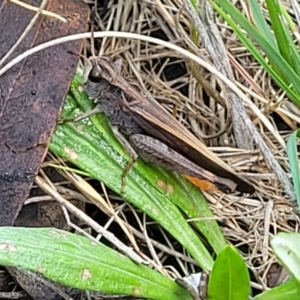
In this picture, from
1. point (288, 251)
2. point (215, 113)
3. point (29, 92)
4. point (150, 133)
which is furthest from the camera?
point (215, 113)

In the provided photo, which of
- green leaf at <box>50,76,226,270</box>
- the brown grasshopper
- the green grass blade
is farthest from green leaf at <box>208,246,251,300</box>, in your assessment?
the green grass blade

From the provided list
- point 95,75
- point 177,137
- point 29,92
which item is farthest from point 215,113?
point 29,92

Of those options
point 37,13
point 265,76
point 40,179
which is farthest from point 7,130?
point 265,76

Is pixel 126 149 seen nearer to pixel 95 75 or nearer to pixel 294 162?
pixel 95 75

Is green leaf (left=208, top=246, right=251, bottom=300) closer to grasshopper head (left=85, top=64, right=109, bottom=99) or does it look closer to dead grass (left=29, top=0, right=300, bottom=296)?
dead grass (left=29, top=0, right=300, bottom=296)

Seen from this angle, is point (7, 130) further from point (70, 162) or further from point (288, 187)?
point (288, 187)
